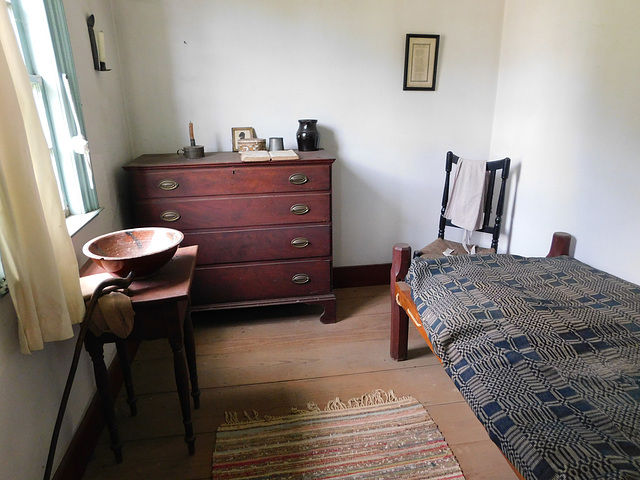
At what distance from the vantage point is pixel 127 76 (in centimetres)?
251

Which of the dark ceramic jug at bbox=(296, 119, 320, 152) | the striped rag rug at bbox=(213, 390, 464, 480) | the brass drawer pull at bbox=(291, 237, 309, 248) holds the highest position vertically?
the dark ceramic jug at bbox=(296, 119, 320, 152)

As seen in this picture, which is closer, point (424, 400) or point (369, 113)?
point (424, 400)

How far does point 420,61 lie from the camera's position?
275 centimetres

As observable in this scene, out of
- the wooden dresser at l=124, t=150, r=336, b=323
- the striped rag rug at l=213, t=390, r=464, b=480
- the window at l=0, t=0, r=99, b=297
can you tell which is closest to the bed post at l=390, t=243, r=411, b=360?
the striped rag rug at l=213, t=390, r=464, b=480

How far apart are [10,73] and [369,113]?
2092mm

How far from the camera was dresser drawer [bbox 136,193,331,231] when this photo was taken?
233 centimetres

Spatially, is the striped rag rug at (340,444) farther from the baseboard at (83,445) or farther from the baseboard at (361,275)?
the baseboard at (361,275)

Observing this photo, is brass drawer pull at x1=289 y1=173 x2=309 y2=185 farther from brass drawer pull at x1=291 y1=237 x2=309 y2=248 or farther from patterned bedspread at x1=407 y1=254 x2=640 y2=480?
patterned bedspread at x1=407 y1=254 x2=640 y2=480

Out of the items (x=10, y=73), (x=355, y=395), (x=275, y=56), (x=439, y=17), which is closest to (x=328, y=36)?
(x=275, y=56)

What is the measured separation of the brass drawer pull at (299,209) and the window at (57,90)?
104 cm

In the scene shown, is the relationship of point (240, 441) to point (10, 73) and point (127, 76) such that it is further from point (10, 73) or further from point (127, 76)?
point (127, 76)

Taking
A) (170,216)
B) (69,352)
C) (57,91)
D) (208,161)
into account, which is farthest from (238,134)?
(69,352)

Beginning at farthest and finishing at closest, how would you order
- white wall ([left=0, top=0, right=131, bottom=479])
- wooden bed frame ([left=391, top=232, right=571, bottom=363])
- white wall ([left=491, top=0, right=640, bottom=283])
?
wooden bed frame ([left=391, top=232, right=571, bottom=363])
white wall ([left=491, top=0, right=640, bottom=283])
white wall ([left=0, top=0, right=131, bottom=479])

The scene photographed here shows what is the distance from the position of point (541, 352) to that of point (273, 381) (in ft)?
4.18
